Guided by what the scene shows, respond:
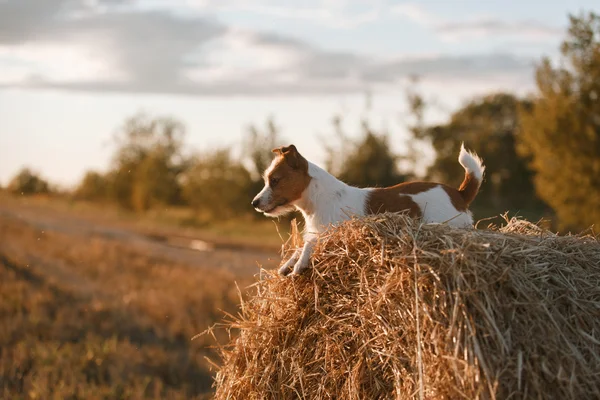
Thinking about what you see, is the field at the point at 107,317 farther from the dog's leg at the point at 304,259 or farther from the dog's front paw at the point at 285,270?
the dog's leg at the point at 304,259

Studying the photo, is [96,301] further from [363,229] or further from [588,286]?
[588,286]

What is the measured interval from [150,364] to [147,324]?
5.71 ft

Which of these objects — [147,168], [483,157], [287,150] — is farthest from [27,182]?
[287,150]

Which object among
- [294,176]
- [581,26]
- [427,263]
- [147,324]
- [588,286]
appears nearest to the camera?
[427,263]

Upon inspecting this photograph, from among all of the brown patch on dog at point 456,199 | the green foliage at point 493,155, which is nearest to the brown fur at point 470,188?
the brown patch on dog at point 456,199

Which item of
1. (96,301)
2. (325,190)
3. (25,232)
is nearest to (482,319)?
(325,190)

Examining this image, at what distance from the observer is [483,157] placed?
3080 cm

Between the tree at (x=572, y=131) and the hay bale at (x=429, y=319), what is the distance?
19.3 m

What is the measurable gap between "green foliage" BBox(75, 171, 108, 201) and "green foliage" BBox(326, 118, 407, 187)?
23040 mm

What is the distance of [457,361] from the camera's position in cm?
403

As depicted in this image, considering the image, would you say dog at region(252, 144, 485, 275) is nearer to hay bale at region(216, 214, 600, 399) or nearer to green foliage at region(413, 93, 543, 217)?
hay bale at region(216, 214, 600, 399)

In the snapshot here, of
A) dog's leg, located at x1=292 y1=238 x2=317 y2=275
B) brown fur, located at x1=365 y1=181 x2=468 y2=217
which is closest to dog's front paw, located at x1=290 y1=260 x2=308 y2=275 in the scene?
dog's leg, located at x1=292 y1=238 x2=317 y2=275

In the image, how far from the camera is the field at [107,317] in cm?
845

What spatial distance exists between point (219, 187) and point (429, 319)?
104 feet
